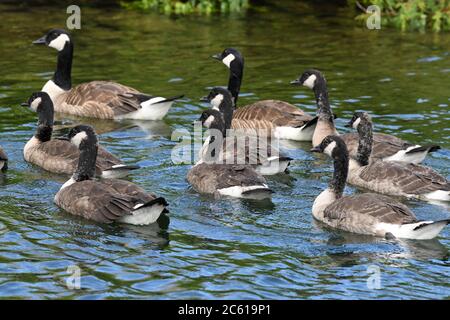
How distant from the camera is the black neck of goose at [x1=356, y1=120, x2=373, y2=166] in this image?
16672 mm

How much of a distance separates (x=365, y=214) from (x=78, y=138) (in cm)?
474

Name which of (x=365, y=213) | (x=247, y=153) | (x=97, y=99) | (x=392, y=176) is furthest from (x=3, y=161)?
(x=392, y=176)

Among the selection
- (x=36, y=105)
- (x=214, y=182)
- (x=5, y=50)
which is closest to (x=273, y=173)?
(x=214, y=182)


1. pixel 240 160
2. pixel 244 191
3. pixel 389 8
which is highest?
pixel 389 8

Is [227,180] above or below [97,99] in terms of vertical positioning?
below

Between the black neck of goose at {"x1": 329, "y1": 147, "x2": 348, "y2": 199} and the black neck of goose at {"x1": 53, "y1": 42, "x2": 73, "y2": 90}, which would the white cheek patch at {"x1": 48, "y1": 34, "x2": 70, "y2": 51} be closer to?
the black neck of goose at {"x1": 53, "y1": 42, "x2": 73, "y2": 90}

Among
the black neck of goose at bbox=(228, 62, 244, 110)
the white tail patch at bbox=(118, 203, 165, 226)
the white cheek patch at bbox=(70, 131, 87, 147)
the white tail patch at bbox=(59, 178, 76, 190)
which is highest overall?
the black neck of goose at bbox=(228, 62, 244, 110)

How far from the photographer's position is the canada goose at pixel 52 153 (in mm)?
16297

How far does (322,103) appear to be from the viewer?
18859mm

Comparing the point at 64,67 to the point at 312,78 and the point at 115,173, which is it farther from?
the point at 115,173

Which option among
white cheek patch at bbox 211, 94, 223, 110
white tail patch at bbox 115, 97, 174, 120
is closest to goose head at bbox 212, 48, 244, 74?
white tail patch at bbox 115, 97, 174, 120

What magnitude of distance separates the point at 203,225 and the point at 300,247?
153 centimetres

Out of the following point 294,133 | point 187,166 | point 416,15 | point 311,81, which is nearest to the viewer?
point 187,166
